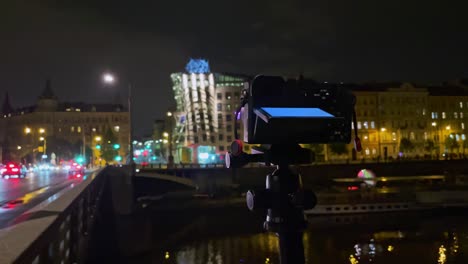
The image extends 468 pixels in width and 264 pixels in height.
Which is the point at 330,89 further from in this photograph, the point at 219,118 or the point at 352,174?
the point at 219,118

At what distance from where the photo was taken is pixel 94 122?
444 ft

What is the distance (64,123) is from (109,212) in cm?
9925


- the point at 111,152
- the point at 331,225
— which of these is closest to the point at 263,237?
the point at 331,225

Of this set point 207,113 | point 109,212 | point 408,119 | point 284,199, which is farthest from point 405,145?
point 284,199

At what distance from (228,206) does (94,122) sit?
322 ft

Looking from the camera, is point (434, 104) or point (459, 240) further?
point (434, 104)

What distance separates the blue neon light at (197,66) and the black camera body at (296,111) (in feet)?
330

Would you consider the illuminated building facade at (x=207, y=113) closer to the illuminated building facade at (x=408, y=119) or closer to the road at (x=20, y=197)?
the illuminated building facade at (x=408, y=119)

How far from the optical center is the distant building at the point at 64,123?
130m

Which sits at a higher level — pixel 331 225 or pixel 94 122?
pixel 94 122

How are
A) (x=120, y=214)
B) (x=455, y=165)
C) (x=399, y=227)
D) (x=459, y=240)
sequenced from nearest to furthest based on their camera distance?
(x=459, y=240) → (x=399, y=227) → (x=120, y=214) → (x=455, y=165)

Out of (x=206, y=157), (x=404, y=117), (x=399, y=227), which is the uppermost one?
(x=404, y=117)

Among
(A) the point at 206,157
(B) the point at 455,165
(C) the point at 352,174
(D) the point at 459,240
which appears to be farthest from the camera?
(A) the point at 206,157

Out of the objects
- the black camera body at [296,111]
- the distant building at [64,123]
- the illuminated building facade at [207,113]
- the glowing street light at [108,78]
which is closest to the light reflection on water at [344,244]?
the glowing street light at [108,78]
